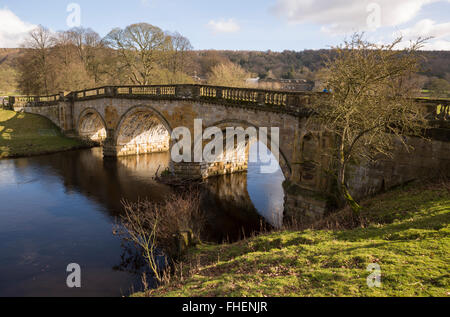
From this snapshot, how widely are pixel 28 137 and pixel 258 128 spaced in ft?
101

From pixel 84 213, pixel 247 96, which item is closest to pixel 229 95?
pixel 247 96

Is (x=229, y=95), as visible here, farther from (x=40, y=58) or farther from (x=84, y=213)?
(x=40, y=58)

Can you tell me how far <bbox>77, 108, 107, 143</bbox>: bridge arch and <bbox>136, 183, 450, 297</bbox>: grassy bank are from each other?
31344 mm

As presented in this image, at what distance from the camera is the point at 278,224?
55.2 ft

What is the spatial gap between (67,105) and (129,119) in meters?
13.6

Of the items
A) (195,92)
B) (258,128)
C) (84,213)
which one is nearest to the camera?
(258,128)

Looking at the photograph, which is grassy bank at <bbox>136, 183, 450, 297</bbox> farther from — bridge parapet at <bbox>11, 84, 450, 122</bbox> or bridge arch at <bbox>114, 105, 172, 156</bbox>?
bridge arch at <bbox>114, 105, 172, 156</bbox>

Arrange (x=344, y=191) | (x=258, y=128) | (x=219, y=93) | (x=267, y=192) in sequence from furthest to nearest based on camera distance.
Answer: (x=267, y=192) → (x=219, y=93) → (x=258, y=128) → (x=344, y=191)

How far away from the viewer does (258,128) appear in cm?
1778

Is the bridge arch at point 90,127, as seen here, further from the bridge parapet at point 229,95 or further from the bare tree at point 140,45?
the bare tree at point 140,45

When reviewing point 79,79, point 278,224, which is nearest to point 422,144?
point 278,224
